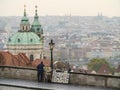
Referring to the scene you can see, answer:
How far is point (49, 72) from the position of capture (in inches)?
581

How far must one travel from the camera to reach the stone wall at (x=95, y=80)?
1328cm

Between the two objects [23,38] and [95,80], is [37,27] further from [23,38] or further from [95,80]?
[95,80]

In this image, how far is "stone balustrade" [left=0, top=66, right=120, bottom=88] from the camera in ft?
43.8

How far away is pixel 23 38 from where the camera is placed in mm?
80375

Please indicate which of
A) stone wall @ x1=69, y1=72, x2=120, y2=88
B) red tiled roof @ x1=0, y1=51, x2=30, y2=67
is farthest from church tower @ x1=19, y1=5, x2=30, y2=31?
stone wall @ x1=69, y1=72, x2=120, y2=88

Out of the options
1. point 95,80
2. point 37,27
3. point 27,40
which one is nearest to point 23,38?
point 27,40

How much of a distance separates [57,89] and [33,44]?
6578 cm

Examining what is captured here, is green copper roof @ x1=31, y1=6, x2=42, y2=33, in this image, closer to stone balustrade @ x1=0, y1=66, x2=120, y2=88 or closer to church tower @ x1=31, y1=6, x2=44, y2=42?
church tower @ x1=31, y1=6, x2=44, y2=42

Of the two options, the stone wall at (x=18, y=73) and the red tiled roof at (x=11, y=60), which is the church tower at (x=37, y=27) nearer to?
the red tiled roof at (x=11, y=60)

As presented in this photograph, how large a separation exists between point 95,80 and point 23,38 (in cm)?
6713

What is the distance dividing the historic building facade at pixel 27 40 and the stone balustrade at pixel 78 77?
59.4m

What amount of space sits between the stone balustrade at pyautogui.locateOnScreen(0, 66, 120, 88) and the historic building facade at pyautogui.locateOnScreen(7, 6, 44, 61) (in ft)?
195

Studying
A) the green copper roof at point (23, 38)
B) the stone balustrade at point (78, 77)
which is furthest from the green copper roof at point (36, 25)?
the stone balustrade at point (78, 77)

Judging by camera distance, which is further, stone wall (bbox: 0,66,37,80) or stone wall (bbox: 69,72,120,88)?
stone wall (bbox: 0,66,37,80)
